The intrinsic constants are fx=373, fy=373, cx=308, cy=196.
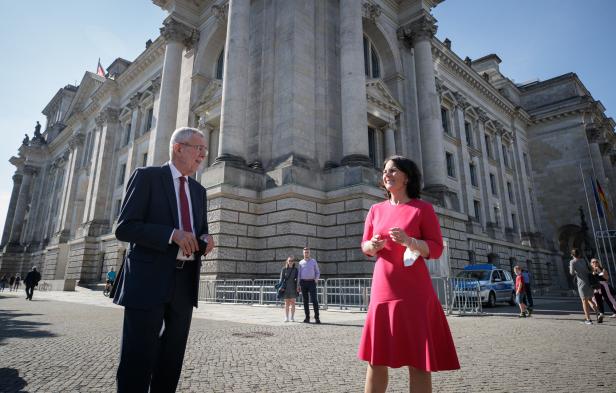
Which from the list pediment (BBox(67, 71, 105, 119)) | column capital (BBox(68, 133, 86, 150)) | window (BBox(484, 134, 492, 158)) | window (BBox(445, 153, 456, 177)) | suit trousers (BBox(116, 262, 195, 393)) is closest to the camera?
suit trousers (BBox(116, 262, 195, 393))

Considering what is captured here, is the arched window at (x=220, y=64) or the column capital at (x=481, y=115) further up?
the column capital at (x=481, y=115)

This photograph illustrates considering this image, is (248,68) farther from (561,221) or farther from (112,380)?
(561,221)

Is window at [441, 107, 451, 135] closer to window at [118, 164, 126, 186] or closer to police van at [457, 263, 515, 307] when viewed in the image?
police van at [457, 263, 515, 307]

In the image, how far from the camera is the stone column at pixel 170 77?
75.1ft

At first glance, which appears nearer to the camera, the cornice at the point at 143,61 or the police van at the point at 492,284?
the police van at the point at 492,284

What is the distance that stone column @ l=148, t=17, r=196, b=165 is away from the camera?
901 inches

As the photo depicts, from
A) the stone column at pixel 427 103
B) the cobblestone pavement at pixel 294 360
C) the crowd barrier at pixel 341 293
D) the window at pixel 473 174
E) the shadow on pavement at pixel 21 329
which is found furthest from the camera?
the window at pixel 473 174

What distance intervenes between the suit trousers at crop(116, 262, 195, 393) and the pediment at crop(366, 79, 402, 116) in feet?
65.4

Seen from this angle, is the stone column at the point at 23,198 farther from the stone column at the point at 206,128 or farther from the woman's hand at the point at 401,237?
the woman's hand at the point at 401,237

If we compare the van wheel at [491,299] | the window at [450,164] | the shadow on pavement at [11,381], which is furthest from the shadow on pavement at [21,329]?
the window at [450,164]

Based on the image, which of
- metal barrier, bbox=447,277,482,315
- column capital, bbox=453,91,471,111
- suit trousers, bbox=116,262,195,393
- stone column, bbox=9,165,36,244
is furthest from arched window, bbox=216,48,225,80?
stone column, bbox=9,165,36,244

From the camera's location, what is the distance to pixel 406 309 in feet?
7.35

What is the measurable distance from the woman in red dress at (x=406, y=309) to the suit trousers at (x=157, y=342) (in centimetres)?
119

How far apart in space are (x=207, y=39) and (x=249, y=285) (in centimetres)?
1706
